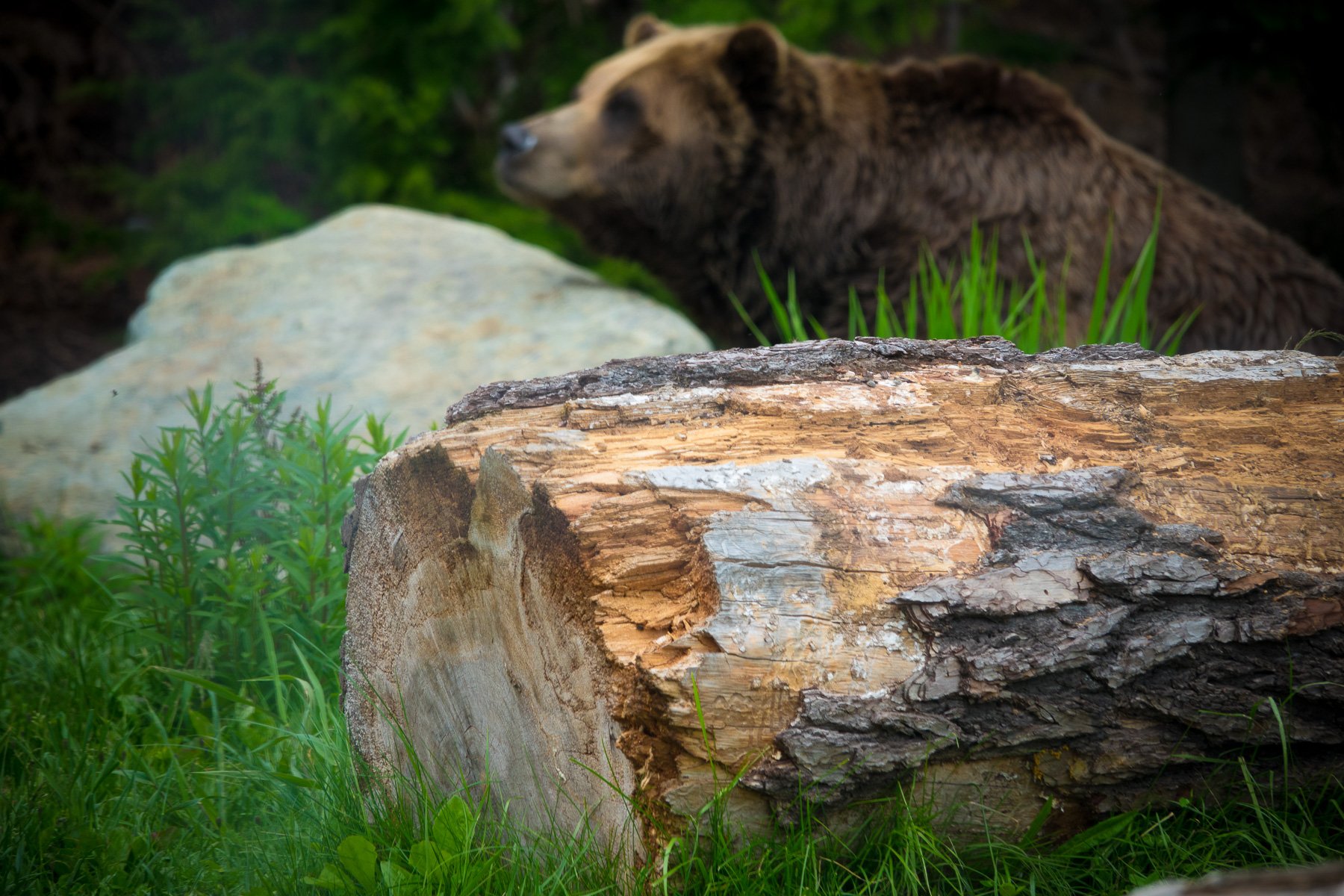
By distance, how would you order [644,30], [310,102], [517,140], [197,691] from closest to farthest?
1. [197,691]
2. [517,140]
3. [644,30]
4. [310,102]

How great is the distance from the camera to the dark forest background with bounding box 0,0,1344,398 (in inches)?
225

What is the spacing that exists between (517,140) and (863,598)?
3.10 meters

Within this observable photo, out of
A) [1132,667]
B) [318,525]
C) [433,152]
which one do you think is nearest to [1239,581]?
[1132,667]

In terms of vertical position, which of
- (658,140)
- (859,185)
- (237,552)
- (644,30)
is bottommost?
(237,552)

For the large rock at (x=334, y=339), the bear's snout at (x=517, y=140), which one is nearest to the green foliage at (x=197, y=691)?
the large rock at (x=334, y=339)

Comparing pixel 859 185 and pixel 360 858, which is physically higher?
pixel 859 185

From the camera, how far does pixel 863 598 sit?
4.32 feet

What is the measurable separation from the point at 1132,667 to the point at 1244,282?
273 cm

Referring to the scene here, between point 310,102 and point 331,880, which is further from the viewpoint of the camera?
point 310,102

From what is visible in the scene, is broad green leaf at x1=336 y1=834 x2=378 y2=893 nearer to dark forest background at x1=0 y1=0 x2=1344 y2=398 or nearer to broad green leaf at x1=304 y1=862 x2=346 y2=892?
broad green leaf at x1=304 y1=862 x2=346 y2=892

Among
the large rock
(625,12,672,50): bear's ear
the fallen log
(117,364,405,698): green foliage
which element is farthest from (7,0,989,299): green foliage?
the fallen log

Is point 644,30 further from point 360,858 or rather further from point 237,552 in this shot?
point 360,858

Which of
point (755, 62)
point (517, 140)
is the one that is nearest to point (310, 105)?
point (517, 140)

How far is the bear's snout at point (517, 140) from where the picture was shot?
12.9 feet
